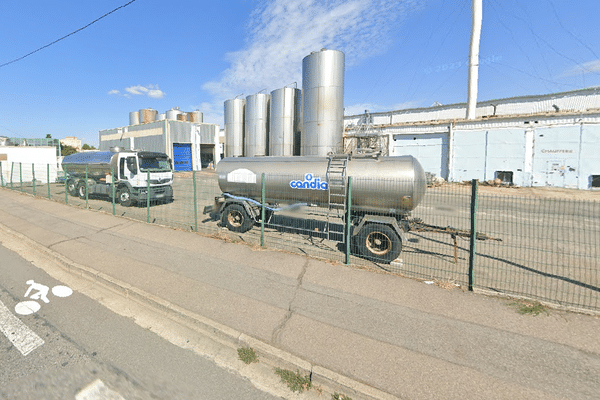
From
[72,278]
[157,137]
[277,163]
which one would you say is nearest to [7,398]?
[72,278]

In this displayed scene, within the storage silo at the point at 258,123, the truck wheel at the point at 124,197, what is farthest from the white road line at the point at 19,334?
the storage silo at the point at 258,123

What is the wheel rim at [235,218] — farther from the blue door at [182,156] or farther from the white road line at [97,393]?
the blue door at [182,156]

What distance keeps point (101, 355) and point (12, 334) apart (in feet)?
4.61

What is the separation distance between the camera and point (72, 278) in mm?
5148

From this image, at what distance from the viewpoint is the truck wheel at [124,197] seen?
12672 millimetres

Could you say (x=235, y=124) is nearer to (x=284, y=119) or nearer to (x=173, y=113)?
(x=284, y=119)

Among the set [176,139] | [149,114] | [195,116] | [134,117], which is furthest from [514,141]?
[134,117]

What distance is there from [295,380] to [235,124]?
30.0 metres

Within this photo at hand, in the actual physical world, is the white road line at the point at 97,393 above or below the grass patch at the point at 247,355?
below

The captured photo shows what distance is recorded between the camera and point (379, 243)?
20.1 feet

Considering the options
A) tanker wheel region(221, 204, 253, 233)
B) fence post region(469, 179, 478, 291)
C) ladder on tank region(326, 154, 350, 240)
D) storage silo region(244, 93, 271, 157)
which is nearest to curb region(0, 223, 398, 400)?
fence post region(469, 179, 478, 291)

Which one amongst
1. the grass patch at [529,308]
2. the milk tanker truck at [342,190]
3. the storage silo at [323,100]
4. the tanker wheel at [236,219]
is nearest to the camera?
the grass patch at [529,308]

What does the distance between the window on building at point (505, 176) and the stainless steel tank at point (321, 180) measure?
19992mm

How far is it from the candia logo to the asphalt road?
4.77 metres
